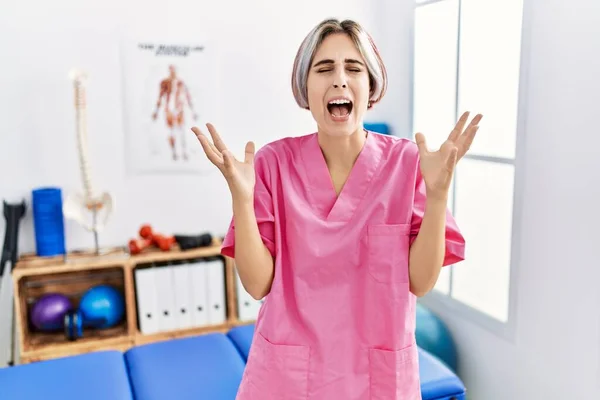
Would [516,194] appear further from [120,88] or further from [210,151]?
[120,88]

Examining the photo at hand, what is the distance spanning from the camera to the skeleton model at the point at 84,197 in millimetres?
2451

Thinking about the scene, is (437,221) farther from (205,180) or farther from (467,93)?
(205,180)

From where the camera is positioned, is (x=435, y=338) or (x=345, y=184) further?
(x=435, y=338)

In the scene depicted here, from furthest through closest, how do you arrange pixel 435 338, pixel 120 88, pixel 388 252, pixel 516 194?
1. pixel 120 88
2. pixel 435 338
3. pixel 516 194
4. pixel 388 252

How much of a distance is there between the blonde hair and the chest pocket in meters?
0.29

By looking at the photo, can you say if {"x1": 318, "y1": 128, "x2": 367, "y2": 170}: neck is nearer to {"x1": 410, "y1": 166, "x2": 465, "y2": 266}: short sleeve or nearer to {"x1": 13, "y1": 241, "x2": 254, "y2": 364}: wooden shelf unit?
{"x1": 410, "y1": 166, "x2": 465, "y2": 266}: short sleeve

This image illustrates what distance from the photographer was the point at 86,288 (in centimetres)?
278

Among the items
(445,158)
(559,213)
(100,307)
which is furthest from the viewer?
(100,307)

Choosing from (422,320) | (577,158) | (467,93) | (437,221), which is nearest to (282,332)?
(437,221)

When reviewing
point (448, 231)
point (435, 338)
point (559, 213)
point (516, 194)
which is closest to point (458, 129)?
point (448, 231)

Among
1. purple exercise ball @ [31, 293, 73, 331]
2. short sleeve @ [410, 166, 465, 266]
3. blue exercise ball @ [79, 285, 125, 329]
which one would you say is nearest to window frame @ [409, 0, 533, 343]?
short sleeve @ [410, 166, 465, 266]

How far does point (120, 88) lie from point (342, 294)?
2.05 metres

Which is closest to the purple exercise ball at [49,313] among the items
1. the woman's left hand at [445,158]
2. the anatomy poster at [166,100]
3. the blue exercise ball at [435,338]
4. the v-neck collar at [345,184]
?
the anatomy poster at [166,100]

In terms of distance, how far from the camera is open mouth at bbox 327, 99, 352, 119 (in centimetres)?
105
